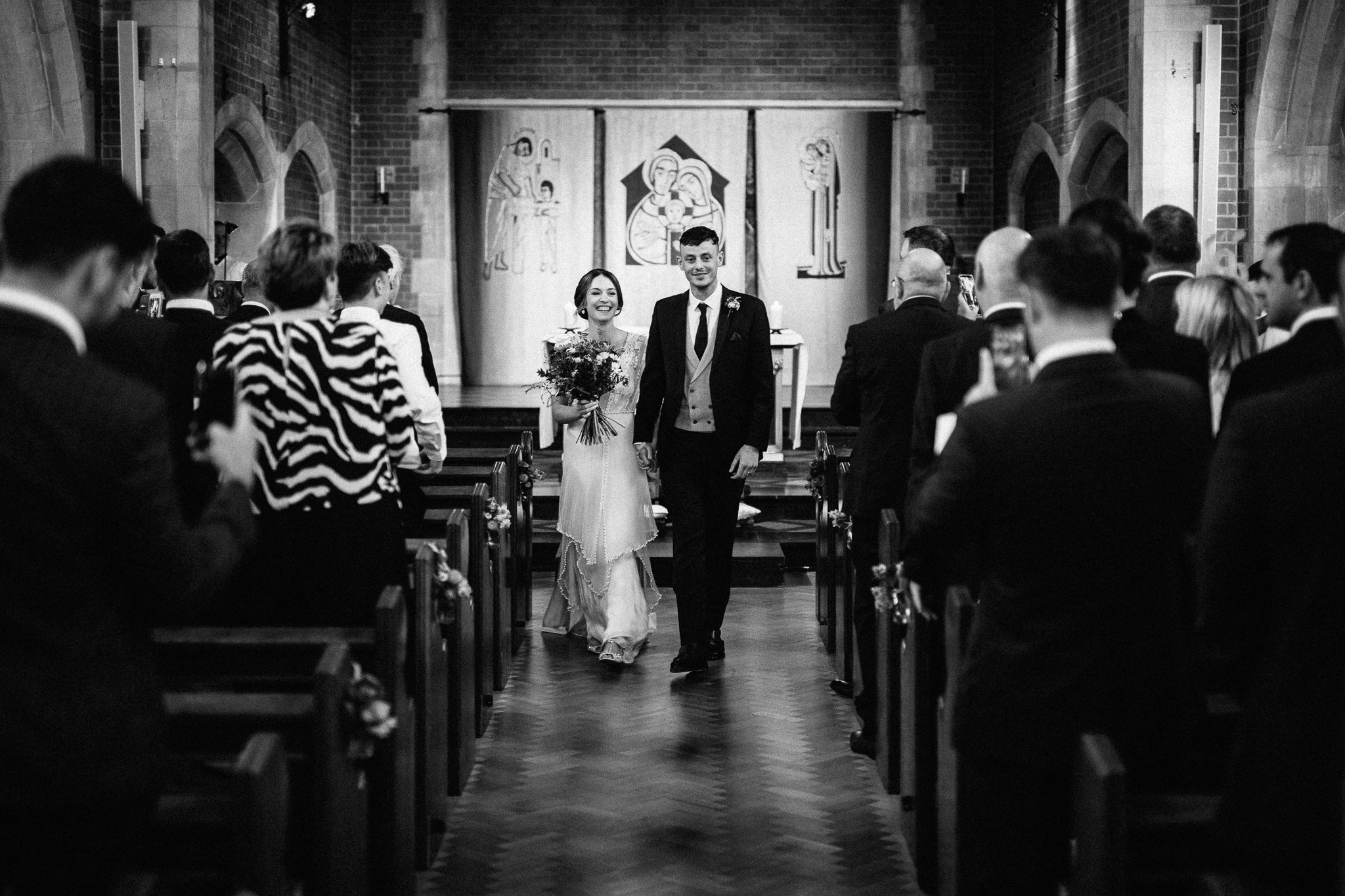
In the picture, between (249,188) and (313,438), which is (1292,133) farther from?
(249,188)

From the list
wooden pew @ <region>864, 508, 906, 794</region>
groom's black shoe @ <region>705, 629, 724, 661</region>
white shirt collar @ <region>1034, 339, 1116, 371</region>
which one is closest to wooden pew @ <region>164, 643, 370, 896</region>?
white shirt collar @ <region>1034, 339, 1116, 371</region>

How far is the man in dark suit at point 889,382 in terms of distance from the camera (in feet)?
14.8

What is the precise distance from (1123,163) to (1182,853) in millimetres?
10238

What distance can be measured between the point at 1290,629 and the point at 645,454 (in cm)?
393

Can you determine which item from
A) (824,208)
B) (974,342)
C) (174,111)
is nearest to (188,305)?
(974,342)

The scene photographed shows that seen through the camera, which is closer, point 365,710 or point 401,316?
point 365,710

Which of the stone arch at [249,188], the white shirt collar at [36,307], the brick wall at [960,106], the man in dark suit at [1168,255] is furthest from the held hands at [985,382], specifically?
the brick wall at [960,106]

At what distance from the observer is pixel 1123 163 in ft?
38.3

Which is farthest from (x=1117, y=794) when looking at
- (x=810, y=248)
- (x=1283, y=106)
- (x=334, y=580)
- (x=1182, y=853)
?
(x=810, y=248)

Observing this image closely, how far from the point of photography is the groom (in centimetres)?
555

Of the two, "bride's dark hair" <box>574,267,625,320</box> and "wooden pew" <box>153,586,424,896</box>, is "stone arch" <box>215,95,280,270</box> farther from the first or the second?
"wooden pew" <box>153,586,424,896</box>

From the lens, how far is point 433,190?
1467cm

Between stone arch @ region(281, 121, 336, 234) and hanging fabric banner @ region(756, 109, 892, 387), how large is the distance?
4044 mm

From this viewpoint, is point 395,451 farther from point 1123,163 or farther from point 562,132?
point 562,132
